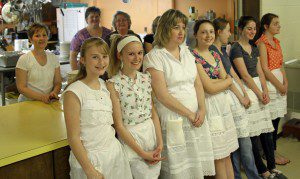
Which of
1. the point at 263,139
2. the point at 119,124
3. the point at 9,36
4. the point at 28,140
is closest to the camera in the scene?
the point at 28,140

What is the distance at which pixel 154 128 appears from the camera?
1880 mm

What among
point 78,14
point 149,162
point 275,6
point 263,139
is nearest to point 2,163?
point 149,162

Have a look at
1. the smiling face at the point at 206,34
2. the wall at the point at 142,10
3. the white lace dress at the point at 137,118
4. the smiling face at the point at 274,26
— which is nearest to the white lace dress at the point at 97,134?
the white lace dress at the point at 137,118

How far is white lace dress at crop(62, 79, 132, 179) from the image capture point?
5.16 ft

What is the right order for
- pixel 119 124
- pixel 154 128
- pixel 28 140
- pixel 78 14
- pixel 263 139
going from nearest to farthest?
1. pixel 28 140
2. pixel 119 124
3. pixel 154 128
4. pixel 263 139
5. pixel 78 14

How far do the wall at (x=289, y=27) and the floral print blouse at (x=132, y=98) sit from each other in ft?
7.48

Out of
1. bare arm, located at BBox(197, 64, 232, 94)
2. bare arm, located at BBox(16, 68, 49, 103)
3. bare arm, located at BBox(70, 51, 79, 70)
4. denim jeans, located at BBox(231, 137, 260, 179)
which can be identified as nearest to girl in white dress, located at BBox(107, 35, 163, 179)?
bare arm, located at BBox(197, 64, 232, 94)

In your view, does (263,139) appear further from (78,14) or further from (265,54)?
(78,14)

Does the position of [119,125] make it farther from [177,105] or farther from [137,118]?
[177,105]

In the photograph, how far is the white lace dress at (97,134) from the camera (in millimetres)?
1574

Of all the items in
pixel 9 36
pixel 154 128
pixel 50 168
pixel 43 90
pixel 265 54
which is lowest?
pixel 50 168

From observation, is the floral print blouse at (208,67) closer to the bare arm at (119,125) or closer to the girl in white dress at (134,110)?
the girl in white dress at (134,110)

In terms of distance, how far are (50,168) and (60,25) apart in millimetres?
5468

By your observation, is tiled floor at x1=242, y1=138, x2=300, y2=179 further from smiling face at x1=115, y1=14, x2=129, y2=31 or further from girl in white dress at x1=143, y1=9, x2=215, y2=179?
smiling face at x1=115, y1=14, x2=129, y2=31
